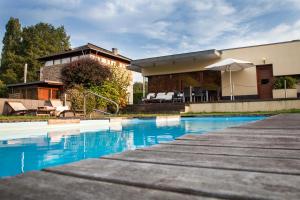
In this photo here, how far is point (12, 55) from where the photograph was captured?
116 ft

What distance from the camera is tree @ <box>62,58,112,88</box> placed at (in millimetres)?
15703

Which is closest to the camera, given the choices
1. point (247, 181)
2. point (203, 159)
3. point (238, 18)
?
point (247, 181)

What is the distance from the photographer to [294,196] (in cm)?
69

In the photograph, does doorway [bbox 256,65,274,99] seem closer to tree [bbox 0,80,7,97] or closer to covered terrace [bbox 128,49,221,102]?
covered terrace [bbox 128,49,221,102]

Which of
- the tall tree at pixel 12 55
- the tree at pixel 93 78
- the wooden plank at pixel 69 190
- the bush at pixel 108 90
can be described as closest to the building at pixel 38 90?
the tree at pixel 93 78

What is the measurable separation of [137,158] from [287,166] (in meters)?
0.72

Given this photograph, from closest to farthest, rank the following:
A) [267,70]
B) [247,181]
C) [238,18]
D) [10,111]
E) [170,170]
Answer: [247,181] → [170,170] → [10,111] → [267,70] → [238,18]

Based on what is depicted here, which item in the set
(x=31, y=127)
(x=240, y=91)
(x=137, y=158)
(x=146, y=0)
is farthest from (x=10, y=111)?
(x=137, y=158)

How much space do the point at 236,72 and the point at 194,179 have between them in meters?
17.3

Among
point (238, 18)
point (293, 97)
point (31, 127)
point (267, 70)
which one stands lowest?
point (31, 127)

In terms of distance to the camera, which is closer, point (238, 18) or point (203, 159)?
point (203, 159)

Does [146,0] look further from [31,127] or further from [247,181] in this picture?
[247,181]

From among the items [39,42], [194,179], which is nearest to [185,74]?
[194,179]

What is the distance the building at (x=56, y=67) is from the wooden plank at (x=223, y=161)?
2019cm
